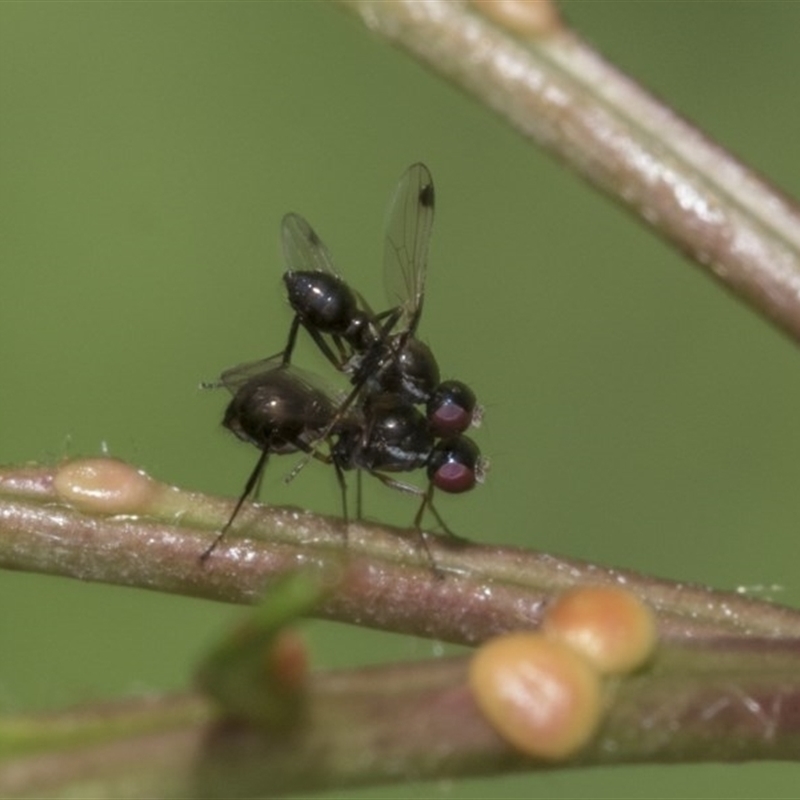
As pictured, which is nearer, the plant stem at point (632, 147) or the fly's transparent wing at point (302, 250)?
the plant stem at point (632, 147)

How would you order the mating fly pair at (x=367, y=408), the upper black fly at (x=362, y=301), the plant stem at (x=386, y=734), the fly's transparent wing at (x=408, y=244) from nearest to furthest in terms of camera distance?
the plant stem at (x=386, y=734) → the mating fly pair at (x=367, y=408) → the upper black fly at (x=362, y=301) → the fly's transparent wing at (x=408, y=244)

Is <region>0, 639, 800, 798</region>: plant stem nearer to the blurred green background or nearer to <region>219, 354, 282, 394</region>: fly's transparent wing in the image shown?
<region>219, 354, 282, 394</region>: fly's transparent wing

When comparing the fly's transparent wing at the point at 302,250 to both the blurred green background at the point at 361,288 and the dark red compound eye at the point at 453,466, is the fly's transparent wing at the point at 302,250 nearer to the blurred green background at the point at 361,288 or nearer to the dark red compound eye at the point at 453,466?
the dark red compound eye at the point at 453,466

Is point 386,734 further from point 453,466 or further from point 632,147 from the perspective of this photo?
point 453,466

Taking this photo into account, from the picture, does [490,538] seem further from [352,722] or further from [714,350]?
[352,722]

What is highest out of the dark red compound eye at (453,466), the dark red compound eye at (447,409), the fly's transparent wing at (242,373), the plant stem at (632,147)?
the plant stem at (632,147)

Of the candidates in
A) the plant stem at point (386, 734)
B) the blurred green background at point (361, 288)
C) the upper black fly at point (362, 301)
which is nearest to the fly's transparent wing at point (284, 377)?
the upper black fly at point (362, 301)

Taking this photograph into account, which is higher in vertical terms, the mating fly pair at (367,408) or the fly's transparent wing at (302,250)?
the fly's transparent wing at (302,250)
